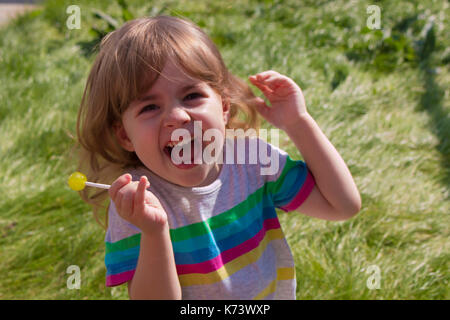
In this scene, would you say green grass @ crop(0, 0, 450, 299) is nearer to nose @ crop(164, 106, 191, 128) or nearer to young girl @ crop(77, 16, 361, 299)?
young girl @ crop(77, 16, 361, 299)

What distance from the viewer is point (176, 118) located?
1.08 m

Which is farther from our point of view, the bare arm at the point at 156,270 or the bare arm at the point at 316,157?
→ the bare arm at the point at 316,157

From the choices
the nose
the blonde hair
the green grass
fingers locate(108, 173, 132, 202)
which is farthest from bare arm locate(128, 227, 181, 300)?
the green grass

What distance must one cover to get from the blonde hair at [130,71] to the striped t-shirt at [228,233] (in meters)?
0.14

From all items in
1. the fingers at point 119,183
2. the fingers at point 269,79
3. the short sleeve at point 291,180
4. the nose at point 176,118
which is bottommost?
the short sleeve at point 291,180

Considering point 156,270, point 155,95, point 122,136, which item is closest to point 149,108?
point 155,95

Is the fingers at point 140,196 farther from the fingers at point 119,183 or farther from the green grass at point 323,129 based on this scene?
the green grass at point 323,129

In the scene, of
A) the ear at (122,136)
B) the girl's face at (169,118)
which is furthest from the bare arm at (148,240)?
the ear at (122,136)

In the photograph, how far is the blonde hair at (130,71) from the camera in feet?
3.71

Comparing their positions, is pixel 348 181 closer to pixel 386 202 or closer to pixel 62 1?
pixel 386 202

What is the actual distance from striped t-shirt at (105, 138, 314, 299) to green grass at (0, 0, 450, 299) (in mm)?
500
